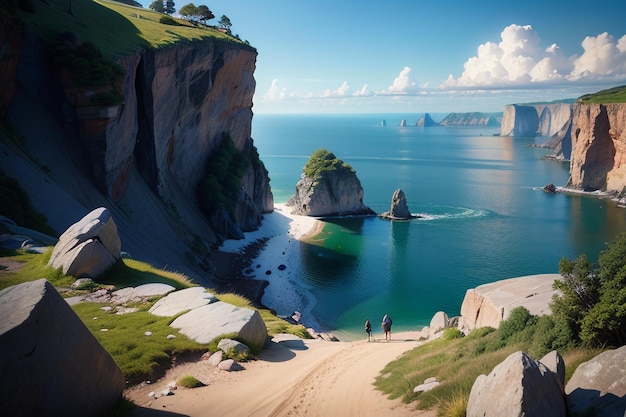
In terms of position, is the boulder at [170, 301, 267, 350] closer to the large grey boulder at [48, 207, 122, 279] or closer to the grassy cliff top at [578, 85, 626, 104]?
the large grey boulder at [48, 207, 122, 279]

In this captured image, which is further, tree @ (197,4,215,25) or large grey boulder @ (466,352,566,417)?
tree @ (197,4,215,25)

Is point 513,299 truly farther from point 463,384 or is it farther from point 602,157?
point 602,157

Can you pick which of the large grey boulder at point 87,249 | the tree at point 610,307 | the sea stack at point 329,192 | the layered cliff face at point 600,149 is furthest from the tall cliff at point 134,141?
the layered cliff face at point 600,149

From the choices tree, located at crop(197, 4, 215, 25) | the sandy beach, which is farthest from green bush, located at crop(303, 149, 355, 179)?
the sandy beach

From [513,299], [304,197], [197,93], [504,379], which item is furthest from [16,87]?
[304,197]

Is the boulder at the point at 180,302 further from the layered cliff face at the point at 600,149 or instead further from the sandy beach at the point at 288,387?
the layered cliff face at the point at 600,149

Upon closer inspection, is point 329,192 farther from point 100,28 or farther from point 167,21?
point 100,28
